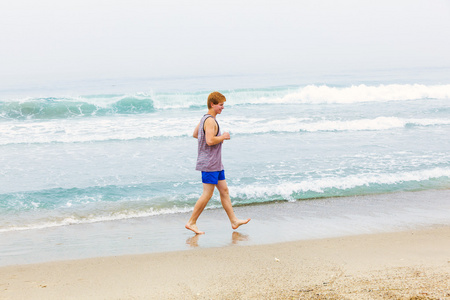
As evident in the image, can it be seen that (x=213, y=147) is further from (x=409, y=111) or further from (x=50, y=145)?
(x=409, y=111)

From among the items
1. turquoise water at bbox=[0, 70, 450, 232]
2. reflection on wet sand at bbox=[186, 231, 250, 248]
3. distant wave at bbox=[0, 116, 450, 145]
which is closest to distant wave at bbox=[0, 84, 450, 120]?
turquoise water at bbox=[0, 70, 450, 232]

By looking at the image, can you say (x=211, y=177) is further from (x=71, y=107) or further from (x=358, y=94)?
(x=358, y=94)

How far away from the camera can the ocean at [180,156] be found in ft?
23.7

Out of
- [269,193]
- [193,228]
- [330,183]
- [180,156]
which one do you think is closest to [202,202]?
[193,228]

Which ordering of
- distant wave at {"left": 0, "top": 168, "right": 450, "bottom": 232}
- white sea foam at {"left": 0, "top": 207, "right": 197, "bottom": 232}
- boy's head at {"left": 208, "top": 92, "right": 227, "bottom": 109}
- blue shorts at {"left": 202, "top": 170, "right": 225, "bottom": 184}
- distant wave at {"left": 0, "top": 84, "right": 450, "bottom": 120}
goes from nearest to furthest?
boy's head at {"left": 208, "top": 92, "right": 227, "bottom": 109} → blue shorts at {"left": 202, "top": 170, "right": 225, "bottom": 184} → white sea foam at {"left": 0, "top": 207, "right": 197, "bottom": 232} → distant wave at {"left": 0, "top": 168, "right": 450, "bottom": 232} → distant wave at {"left": 0, "top": 84, "right": 450, "bottom": 120}

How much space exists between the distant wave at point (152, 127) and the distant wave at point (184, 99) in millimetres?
2620

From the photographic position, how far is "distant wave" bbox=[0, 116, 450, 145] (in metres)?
14.3

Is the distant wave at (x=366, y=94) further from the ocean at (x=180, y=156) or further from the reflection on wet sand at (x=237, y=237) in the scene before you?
the reflection on wet sand at (x=237, y=237)

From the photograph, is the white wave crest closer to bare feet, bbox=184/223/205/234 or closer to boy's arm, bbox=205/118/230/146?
bare feet, bbox=184/223/205/234

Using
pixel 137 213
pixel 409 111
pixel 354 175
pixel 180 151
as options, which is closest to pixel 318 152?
pixel 354 175

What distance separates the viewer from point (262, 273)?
4152mm

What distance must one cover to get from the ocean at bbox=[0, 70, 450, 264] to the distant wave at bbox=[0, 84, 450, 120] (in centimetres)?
13

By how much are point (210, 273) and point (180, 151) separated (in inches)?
293

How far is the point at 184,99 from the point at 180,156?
13.4 m
